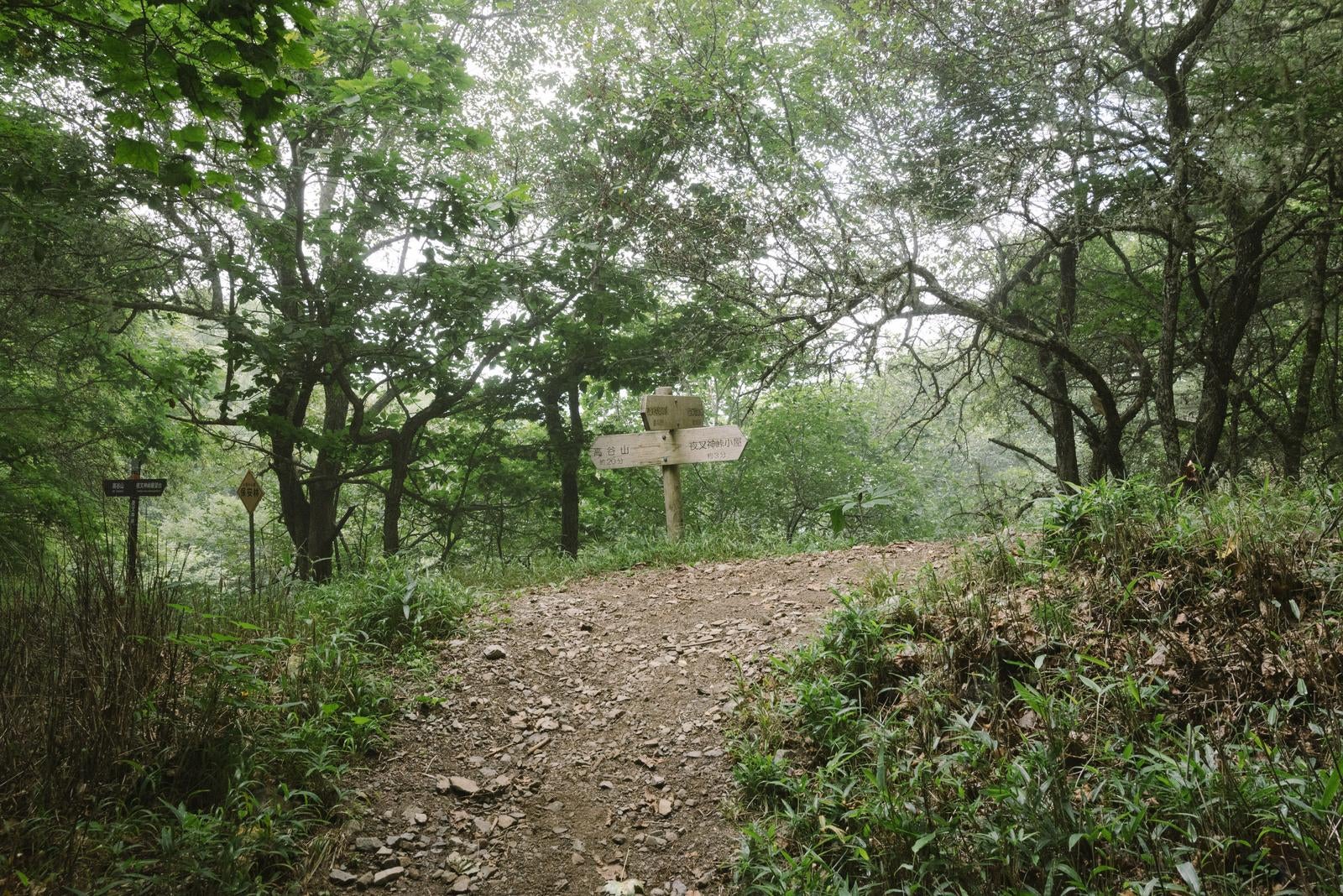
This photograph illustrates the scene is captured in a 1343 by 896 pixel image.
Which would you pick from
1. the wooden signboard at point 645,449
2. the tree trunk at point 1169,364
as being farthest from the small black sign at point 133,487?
the tree trunk at point 1169,364

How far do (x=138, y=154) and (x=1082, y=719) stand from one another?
16.1 ft

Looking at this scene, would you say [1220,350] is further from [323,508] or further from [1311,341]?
[323,508]

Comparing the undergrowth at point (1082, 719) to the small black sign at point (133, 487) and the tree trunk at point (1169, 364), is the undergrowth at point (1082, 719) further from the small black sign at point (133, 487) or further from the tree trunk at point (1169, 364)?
the small black sign at point (133, 487)

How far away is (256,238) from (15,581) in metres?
5.30

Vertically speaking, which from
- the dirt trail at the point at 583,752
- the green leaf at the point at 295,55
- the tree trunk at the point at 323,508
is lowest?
the dirt trail at the point at 583,752

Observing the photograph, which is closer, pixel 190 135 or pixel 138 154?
pixel 138 154

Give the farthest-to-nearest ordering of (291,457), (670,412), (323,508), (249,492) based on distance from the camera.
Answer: (323,508), (291,457), (670,412), (249,492)

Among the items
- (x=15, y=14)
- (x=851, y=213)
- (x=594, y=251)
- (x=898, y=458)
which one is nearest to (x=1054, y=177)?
(x=851, y=213)

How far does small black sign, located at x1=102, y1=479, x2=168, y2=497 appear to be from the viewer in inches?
222

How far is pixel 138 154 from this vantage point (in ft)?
10.6

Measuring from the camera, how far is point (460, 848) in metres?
3.44

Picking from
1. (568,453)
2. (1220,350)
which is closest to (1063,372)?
(1220,350)

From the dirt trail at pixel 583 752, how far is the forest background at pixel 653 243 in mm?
1552

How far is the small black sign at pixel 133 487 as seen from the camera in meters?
5.64
